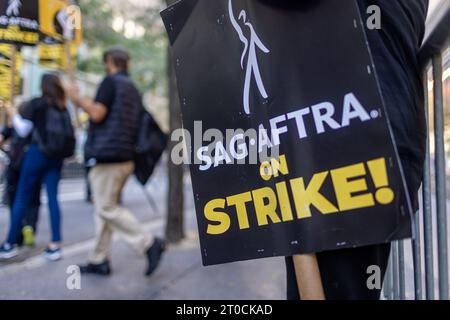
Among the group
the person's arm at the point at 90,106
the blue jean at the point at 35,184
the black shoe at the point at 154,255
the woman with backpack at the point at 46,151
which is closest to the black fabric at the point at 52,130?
the woman with backpack at the point at 46,151

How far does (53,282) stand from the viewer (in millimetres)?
3469

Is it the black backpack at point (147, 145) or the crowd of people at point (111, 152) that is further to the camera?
the black backpack at point (147, 145)

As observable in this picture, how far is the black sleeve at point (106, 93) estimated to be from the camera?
3.74m

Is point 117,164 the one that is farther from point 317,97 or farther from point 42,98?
point 317,97

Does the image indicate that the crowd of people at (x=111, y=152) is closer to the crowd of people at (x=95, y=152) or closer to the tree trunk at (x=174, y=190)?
the crowd of people at (x=95, y=152)

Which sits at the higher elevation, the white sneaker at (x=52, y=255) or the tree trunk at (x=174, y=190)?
the tree trunk at (x=174, y=190)

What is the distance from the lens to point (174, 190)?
209 inches

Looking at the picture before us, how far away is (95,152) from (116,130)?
254 mm

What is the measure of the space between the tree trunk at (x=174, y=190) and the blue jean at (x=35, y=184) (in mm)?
1329

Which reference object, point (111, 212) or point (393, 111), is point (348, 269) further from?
point (111, 212)

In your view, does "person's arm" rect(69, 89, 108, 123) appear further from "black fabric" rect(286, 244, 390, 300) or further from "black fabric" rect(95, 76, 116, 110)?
"black fabric" rect(286, 244, 390, 300)

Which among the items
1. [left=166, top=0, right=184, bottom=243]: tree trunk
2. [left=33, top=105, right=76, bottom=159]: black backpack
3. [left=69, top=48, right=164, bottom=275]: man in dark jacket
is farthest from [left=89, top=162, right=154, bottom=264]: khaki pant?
[left=166, top=0, right=184, bottom=243]: tree trunk

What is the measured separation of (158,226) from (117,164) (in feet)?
10.5
